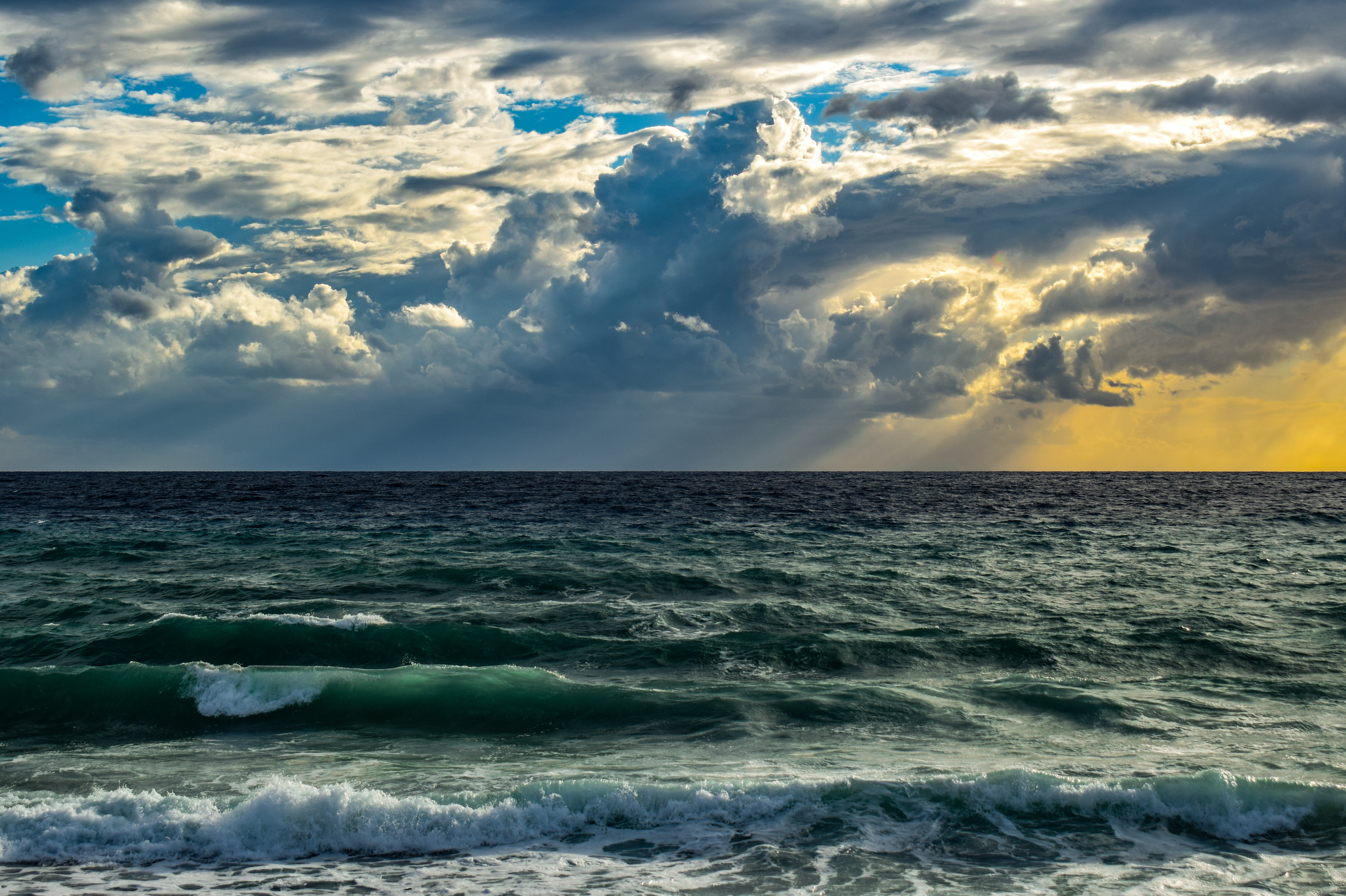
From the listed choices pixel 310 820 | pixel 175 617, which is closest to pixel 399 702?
pixel 310 820

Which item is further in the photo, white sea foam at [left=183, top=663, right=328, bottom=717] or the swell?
the swell

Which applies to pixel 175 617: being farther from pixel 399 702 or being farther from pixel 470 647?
pixel 399 702

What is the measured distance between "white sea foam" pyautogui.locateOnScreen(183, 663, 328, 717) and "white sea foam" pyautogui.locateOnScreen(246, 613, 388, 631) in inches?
145

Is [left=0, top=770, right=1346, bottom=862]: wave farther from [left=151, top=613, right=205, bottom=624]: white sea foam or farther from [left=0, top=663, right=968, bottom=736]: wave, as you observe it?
[left=151, top=613, right=205, bottom=624]: white sea foam

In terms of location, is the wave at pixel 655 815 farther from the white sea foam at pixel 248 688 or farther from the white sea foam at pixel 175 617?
the white sea foam at pixel 175 617

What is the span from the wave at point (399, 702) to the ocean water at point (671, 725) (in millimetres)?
68

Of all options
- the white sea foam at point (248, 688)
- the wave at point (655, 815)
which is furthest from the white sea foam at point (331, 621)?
the wave at point (655, 815)

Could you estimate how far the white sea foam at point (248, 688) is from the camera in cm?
1430

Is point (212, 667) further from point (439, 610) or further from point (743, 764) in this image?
point (743, 764)

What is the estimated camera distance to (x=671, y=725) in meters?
13.4

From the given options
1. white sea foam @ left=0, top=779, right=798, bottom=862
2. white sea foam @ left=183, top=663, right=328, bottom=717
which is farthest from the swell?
white sea foam @ left=0, top=779, right=798, bottom=862

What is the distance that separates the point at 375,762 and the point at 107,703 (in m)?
6.39

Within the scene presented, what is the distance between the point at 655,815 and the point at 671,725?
364cm

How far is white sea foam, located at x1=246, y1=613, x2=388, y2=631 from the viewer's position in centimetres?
1916
